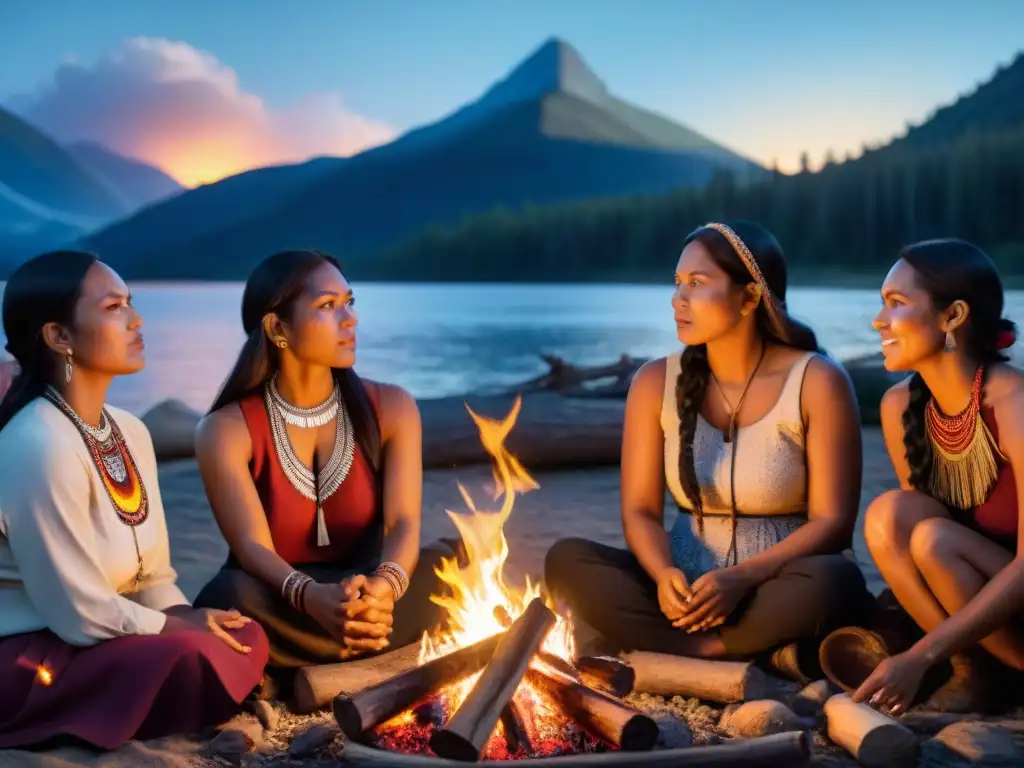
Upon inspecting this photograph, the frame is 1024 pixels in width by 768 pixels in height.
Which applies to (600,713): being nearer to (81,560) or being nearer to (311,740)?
(311,740)

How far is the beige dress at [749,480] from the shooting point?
Result: 3.73 meters

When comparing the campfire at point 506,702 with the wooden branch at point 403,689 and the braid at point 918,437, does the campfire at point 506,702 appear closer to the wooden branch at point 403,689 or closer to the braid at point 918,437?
the wooden branch at point 403,689

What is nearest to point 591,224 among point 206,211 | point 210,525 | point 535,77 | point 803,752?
point 535,77

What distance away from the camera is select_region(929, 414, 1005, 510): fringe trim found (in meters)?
3.26

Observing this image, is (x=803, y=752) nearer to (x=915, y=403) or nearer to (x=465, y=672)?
(x=465, y=672)

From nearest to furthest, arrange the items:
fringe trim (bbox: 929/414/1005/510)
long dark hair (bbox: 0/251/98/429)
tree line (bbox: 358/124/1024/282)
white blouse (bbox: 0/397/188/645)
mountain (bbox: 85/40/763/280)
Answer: white blouse (bbox: 0/397/188/645)
long dark hair (bbox: 0/251/98/429)
fringe trim (bbox: 929/414/1005/510)
tree line (bbox: 358/124/1024/282)
mountain (bbox: 85/40/763/280)

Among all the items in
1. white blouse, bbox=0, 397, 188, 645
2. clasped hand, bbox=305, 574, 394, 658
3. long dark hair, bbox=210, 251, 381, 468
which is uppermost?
long dark hair, bbox=210, 251, 381, 468

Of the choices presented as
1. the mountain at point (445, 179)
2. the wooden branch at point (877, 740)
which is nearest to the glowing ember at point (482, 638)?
the wooden branch at point (877, 740)

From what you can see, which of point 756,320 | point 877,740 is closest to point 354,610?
point 877,740

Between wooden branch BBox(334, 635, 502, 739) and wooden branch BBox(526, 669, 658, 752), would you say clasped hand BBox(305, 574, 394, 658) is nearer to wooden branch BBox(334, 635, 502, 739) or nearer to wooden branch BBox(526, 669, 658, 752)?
wooden branch BBox(334, 635, 502, 739)

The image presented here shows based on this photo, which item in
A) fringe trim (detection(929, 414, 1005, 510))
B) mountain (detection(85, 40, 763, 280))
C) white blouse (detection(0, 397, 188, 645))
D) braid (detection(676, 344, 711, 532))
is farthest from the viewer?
mountain (detection(85, 40, 763, 280))

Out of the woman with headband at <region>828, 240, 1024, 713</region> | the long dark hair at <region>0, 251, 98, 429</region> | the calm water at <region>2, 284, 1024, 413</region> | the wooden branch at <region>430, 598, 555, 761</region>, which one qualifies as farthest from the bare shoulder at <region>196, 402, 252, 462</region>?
the calm water at <region>2, 284, 1024, 413</region>

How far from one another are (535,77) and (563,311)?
390 cm

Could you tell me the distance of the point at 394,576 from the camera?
3586 mm
